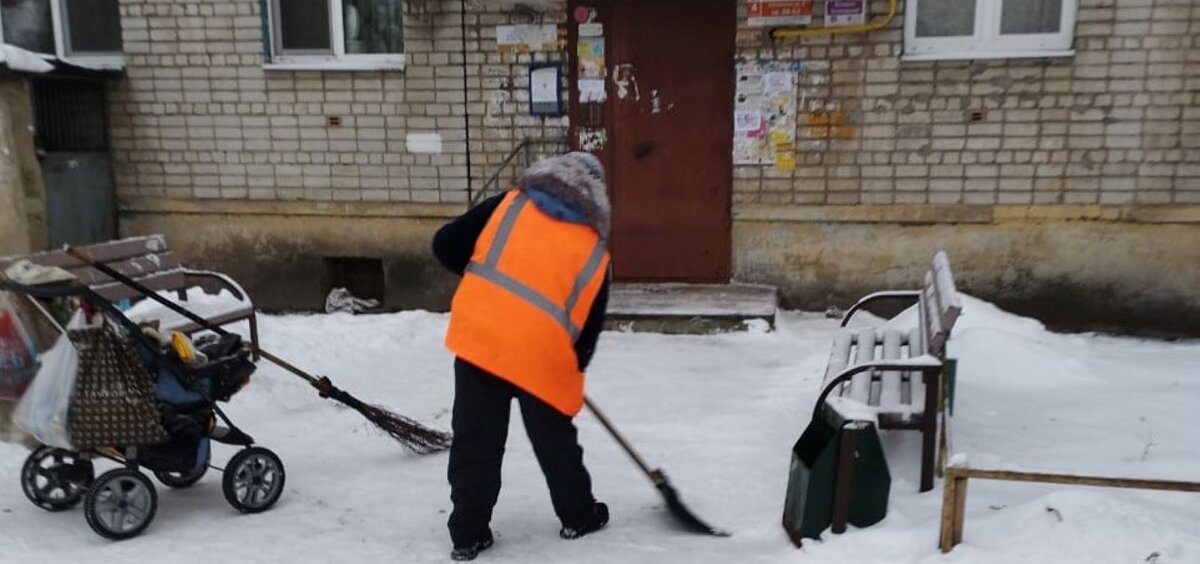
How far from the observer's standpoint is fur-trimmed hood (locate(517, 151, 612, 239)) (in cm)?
319

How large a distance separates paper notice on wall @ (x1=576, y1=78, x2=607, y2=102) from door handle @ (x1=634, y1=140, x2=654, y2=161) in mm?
456

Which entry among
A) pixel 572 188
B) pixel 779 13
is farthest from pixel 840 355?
pixel 779 13

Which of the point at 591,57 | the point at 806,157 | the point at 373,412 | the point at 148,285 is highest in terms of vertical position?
the point at 591,57

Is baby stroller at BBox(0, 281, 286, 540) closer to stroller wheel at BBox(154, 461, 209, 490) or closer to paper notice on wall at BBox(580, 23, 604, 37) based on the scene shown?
stroller wheel at BBox(154, 461, 209, 490)

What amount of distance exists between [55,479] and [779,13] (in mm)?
5386

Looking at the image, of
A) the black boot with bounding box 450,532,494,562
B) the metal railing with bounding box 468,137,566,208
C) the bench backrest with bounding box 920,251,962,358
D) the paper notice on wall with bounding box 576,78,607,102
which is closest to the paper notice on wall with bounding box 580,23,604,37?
the paper notice on wall with bounding box 576,78,607,102

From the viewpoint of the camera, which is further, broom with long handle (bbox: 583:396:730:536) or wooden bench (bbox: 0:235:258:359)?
wooden bench (bbox: 0:235:258:359)

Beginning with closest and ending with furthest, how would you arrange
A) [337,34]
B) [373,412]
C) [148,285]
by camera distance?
1. [373,412]
2. [148,285]
3. [337,34]

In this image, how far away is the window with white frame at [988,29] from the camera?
6.56m

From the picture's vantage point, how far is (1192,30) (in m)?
6.26

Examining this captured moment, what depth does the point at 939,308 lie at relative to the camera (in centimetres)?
375

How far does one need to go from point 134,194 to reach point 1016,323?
7.14 meters

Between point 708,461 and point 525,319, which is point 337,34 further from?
point 525,319

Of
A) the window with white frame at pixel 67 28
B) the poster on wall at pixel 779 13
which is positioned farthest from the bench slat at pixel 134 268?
the poster on wall at pixel 779 13
